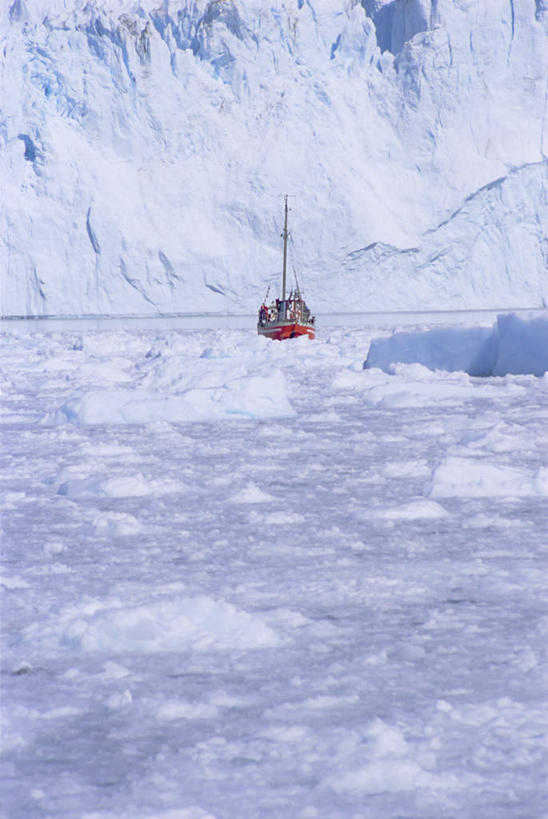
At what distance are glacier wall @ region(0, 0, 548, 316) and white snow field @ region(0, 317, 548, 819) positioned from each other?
89.2 feet

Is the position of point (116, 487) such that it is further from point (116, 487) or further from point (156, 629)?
point (156, 629)

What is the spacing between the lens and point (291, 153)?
33.0 meters

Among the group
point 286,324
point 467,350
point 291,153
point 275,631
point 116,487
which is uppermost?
point 291,153

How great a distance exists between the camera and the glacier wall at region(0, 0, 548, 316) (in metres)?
31.3

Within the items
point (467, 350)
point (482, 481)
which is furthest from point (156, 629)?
point (467, 350)

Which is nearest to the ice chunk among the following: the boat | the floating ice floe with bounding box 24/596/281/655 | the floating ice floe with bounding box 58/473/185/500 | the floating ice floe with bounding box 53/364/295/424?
the floating ice floe with bounding box 58/473/185/500

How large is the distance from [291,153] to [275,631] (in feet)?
105

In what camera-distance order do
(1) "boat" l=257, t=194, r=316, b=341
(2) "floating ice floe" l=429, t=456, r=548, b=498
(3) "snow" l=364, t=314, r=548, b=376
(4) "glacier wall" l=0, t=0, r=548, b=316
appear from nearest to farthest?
(2) "floating ice floe" l=429, t=456, r=548, b=498 < (3) "snow" l=364, t=314, r=548, b=376 < (1) "boat" l=257, t=194, r=316, b=341 < (4) "glacier wall" l=0, t=0, r=548, b=316

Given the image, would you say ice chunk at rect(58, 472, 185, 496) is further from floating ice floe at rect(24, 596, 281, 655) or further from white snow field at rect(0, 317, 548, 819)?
floating ice floe at rect(24, 596, 281, 655)

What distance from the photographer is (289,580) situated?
2.69 meters

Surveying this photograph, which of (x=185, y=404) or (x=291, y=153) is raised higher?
(x=291, y=153)

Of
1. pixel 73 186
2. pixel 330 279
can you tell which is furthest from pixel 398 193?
pixel 73 186

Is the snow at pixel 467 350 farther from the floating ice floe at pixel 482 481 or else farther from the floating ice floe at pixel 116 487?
the floating ice floe at pixel 116 487

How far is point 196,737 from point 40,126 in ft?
101
